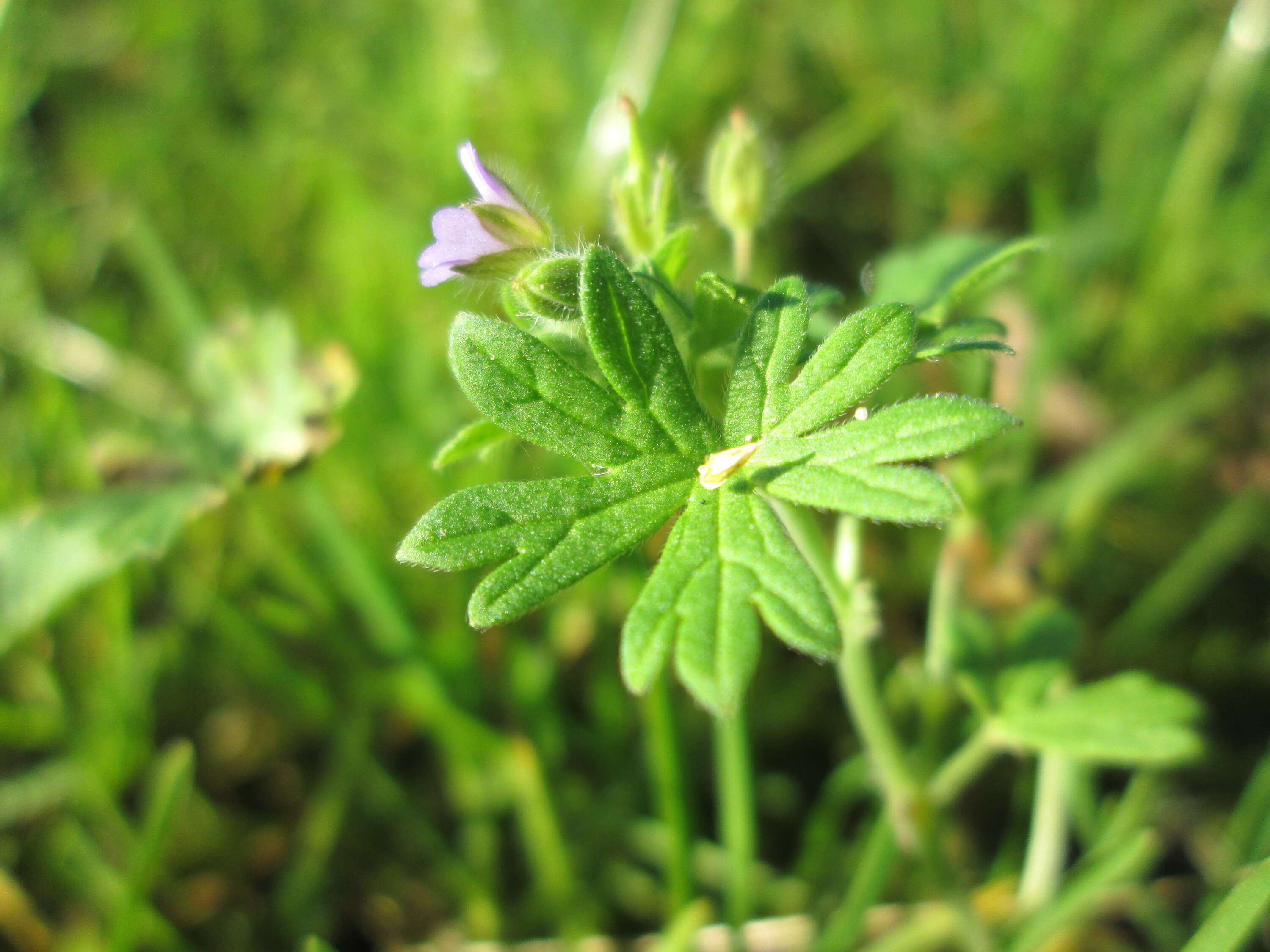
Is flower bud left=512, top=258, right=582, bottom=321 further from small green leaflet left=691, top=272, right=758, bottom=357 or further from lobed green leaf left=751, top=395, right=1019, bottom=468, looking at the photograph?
lobed green leaf left=751, top=395, right=1019, bottom=468

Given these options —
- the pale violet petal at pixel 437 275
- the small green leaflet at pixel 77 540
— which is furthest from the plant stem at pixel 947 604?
the small green leaflet at pixel 77 540

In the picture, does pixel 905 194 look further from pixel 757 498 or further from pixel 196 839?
pixel 196 839

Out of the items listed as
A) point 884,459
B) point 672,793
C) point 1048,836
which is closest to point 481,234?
point 884,459

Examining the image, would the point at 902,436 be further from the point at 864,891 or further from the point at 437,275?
the point at 864,891

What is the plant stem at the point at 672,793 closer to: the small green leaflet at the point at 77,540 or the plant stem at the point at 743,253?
the plant stem at the point at 743,253

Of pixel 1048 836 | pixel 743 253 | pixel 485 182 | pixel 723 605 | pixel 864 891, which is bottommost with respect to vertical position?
pixel 1048 836

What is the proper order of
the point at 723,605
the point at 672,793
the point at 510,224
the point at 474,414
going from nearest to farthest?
1. the point at 723,605
2. the point at 510,224
3. the point at 672,793
4. the point at 474,414

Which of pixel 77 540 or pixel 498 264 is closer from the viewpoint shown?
pixel 498 264
